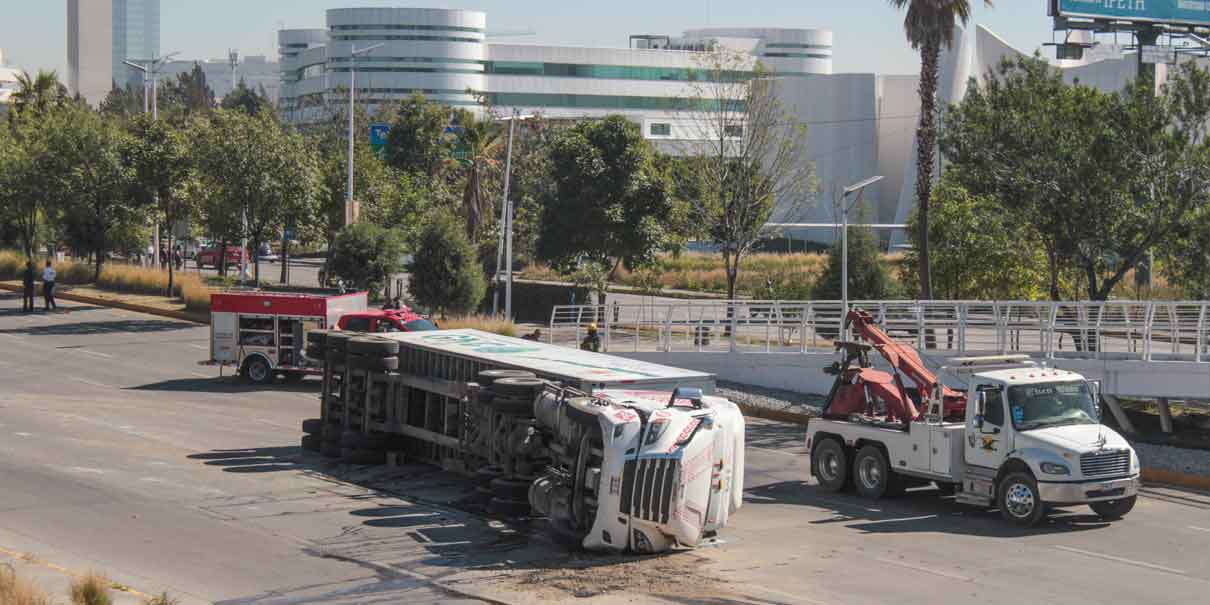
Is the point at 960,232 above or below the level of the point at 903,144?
below

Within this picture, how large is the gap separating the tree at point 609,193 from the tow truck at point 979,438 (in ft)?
84.7

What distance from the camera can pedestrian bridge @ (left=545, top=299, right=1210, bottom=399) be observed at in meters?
25.1

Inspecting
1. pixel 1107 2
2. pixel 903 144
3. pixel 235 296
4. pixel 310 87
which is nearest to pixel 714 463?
pixel 235 296

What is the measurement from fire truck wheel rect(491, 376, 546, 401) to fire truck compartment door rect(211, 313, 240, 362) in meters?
16.3

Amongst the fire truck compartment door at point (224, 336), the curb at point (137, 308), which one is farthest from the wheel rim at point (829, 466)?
the curb at point (137, 308)

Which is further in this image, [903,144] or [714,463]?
[903,144]

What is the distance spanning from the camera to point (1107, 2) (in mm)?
50906

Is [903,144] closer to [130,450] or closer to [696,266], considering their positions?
[696,266]

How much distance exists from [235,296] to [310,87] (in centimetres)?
12553

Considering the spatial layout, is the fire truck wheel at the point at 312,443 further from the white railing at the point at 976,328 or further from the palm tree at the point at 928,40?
the palm tree at the point at 928,40

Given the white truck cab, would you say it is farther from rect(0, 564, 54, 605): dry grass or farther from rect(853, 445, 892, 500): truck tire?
rect(0, 564, 54, 605): dry grass

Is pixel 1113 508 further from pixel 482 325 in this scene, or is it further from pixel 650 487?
pixel 482 325

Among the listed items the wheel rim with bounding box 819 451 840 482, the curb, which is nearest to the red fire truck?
the curb

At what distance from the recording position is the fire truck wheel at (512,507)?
17156 millimetres
